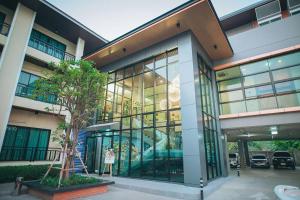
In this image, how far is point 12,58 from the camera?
1108cm

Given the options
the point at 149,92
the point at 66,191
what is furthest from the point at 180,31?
the point at 66,191

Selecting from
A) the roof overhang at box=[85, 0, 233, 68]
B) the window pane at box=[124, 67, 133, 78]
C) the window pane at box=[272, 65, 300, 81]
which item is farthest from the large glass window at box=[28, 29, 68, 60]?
the window pane at box=[272, 65, 300, 81]

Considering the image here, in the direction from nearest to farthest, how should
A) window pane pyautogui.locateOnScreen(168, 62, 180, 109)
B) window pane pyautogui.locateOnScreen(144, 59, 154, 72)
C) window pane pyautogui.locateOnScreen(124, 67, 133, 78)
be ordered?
window pane pyautogui.locateOnScreen(168, 62, 180, 109) → window pane pyautogui.locateOnScreen(144, 59, 154, 72) → window pane pyautogui.locateOnScreen(124, 67, 133, 78)

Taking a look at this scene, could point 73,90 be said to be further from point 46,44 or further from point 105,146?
point 46,44

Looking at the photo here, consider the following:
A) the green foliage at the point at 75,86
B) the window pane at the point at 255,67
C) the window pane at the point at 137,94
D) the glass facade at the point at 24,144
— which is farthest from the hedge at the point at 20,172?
the window pane at the point at 255,67

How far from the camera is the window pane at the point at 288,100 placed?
10.3 m

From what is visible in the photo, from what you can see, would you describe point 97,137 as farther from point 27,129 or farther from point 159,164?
point 159,164

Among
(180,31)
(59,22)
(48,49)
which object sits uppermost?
(59,22)

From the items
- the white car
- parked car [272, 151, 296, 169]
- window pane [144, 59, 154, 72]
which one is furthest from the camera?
parked car [272, 151, 296, 169]

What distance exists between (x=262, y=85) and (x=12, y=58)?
16325mm

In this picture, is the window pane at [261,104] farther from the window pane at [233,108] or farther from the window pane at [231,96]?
the window pane at [231,96]

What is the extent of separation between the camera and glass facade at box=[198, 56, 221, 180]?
34.2 feet

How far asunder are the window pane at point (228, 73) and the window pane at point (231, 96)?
1.25 m

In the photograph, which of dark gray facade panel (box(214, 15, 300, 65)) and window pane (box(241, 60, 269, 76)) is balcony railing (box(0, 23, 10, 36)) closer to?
dark gray facade panel (box(214, 15, 300, 65))
